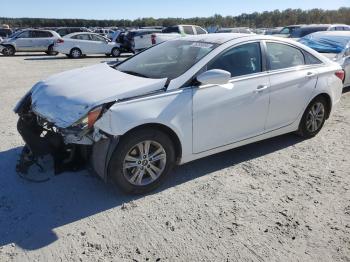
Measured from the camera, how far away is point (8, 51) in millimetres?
23000

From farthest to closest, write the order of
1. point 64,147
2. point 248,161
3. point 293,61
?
point 293,61, point 248,161, point 64,147

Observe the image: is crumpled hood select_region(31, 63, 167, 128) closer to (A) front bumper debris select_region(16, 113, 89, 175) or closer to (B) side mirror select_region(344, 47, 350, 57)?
(A) front bumper debris select_region(16, 113, 89, 175)

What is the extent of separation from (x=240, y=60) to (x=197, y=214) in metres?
2.03

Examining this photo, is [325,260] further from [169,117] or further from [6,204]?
[6,204]

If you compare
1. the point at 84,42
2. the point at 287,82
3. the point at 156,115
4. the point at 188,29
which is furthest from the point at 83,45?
the point at 156,115

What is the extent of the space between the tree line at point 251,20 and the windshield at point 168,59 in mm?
58632

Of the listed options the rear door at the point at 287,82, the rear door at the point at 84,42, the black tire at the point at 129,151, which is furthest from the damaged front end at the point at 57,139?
the rear door at the point at 84,42

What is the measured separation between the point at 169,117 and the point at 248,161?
5.09ft

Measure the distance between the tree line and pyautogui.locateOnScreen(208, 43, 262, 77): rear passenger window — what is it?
58396mm

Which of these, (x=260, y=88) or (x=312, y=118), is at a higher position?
(x=260, y=88)

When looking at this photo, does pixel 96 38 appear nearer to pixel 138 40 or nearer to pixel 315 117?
pixel 138 40

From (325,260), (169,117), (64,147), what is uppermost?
(169,117)

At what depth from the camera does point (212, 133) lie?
4.21 meters

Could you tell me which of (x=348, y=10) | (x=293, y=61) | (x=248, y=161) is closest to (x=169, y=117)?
(x=248, y=161)
